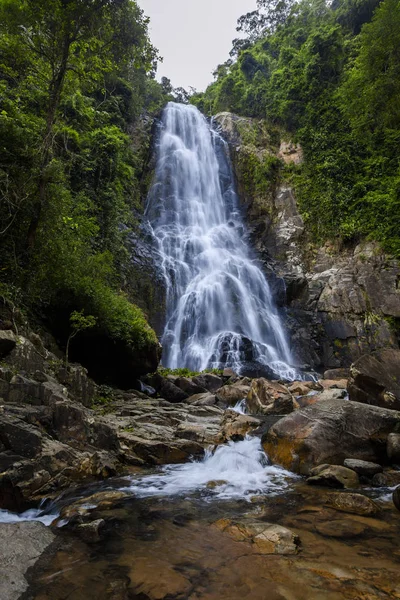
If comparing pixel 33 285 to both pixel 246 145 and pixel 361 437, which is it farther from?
pixel 246 145

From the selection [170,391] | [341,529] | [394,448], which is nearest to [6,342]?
[341,529]

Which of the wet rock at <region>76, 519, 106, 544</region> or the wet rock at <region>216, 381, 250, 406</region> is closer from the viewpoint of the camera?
the wet rock at <region>76, 519, 106, 544</region>

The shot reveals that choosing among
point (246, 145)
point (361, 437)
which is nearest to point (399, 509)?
point (361, 437)

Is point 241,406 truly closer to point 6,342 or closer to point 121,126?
point 6,342

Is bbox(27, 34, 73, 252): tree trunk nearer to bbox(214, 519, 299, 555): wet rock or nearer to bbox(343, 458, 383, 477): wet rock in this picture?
bbox(214, 519, 299, 555): wet rock

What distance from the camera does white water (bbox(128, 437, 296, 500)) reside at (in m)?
5.44

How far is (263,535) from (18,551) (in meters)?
2.40

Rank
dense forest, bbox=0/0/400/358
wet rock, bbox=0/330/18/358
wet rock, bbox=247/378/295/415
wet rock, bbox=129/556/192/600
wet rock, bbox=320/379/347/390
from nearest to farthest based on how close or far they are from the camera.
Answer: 1. wet rock, bbox=129/556/192/600
2. wet rock, bbox=0/330/18/358
3. dense forest, bbox=0/0/400/358
4. wet rock, bbox=247/378/295/415
5. wet rock, bbox=320/379/347/390

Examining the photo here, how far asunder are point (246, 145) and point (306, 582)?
32.4m

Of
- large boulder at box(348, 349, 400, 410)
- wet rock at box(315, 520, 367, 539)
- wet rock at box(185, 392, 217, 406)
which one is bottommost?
wet rock at box(185, 392, 217, 406)

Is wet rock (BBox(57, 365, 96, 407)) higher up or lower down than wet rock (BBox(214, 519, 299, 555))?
higher up

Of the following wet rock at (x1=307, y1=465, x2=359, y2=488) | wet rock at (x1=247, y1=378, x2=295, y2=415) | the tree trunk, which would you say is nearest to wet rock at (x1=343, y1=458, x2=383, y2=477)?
wet rock at (x1=307, y1=465, x2=359, y2=488)

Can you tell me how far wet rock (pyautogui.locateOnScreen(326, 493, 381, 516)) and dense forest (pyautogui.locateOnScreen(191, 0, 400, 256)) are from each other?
17284 millimetres

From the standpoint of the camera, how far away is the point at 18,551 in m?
3.30
